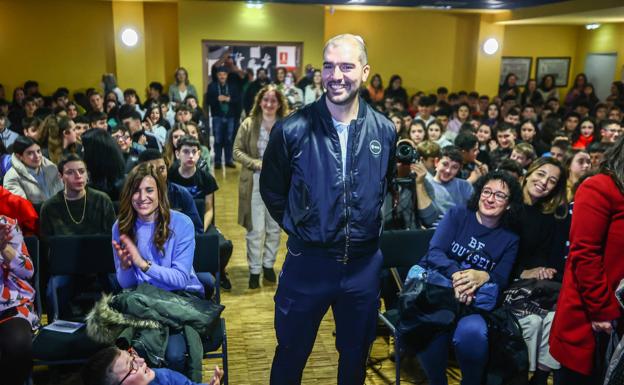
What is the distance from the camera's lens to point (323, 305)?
2012 millimetres

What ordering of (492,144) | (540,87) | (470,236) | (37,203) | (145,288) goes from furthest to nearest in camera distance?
(540,87)
(492,144)
(37,203)
(470,236)
(145,288)

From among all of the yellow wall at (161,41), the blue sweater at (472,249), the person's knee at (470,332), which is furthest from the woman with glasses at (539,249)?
the yellow wall at (161,41)

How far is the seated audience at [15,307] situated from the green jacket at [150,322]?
333mm

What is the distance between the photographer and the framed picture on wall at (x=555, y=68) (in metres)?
12.8

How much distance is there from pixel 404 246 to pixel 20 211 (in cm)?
228

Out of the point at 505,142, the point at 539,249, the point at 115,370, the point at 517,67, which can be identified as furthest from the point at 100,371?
the point at 517,67

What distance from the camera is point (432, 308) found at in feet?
8.82

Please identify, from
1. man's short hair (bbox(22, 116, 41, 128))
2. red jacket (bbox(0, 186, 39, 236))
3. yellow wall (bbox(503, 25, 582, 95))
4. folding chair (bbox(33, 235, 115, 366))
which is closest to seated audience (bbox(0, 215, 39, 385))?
folding chair (bbox(33, 235, 115, 366))

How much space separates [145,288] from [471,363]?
1572mm

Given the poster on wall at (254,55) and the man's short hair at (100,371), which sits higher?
the poster on wall at (254,55)

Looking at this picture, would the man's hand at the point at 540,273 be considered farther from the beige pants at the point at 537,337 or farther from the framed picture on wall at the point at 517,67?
the framed picture on wall at the point at 517,67

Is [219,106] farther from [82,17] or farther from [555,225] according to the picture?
[555,225]

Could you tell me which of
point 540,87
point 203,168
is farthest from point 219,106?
point 540,87

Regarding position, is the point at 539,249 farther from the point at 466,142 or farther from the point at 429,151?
the point at 466,142
